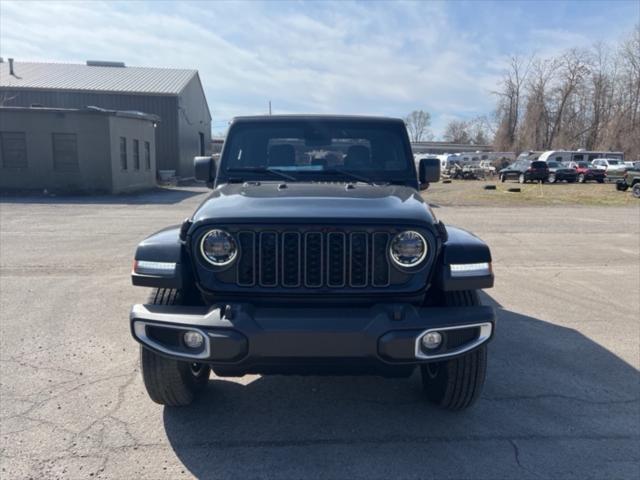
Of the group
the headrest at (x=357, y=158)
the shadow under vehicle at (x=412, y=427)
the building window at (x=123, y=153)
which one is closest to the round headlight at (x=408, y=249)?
the shadow under vehicle at (x=412, y=427)

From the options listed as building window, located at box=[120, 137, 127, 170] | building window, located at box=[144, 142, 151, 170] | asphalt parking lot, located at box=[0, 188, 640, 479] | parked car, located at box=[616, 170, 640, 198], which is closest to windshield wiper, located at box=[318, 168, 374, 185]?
asphalt parking lot, located at box=[0, 188, 640, 479]

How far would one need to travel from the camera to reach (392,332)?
258cm

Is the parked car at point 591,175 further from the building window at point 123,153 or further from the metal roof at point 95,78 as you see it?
the building window at point 123,153

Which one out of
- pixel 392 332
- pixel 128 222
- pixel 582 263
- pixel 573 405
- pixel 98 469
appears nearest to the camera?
pixel 392 332

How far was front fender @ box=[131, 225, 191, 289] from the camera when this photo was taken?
9.33 feet

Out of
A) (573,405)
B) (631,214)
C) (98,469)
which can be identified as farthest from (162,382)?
(631,214)

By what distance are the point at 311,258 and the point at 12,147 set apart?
23.3 metres

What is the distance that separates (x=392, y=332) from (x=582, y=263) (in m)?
7.10

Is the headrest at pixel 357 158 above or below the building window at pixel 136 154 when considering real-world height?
below

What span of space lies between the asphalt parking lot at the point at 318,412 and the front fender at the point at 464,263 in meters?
0.99

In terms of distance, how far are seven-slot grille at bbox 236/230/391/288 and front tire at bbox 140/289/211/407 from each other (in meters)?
0.49

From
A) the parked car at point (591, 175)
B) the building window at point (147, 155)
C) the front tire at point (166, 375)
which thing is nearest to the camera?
the front tire at point (166, 375)

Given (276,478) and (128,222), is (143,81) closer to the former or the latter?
(128,222)

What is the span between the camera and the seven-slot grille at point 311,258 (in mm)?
2844
